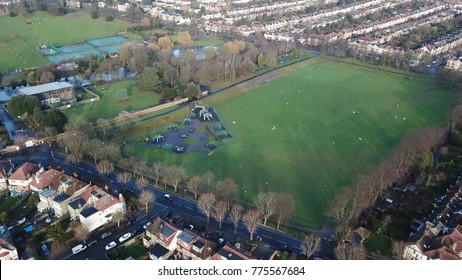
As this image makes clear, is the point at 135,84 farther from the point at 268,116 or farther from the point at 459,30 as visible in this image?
the point at 459,30

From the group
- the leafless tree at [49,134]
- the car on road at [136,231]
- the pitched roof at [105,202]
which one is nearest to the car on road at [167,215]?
the car on road at [136,231]

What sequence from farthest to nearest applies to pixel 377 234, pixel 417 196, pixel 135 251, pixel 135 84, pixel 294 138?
1. pixel 135 84
2. pixel 294 138
3. pixel 417 196
4. pixel 377 234
5. pixel 135 251

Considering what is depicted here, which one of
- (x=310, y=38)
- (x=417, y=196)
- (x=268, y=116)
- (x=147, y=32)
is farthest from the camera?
(x=147, y=32)

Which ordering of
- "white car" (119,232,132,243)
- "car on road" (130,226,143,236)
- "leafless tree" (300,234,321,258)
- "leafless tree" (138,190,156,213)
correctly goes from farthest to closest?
"leafless tree" (138,190,156,213) → "car on road" (130,226,143,236) → "white car" (119,232,132,243) → "leafless tree" (300,234,321,258)

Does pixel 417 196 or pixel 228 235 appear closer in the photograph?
pixel 228 235

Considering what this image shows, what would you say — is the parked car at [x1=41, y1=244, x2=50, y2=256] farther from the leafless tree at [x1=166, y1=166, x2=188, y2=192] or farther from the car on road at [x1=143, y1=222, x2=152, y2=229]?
the leafless tree at [x1=166, y1=166, x2=188, y2=192]

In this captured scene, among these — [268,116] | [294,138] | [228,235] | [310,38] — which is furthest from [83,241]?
[310,38]

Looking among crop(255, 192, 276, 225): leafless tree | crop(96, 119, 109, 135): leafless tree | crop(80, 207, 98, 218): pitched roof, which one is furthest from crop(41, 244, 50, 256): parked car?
crop(96, 119, 109, 135): leafless tree
